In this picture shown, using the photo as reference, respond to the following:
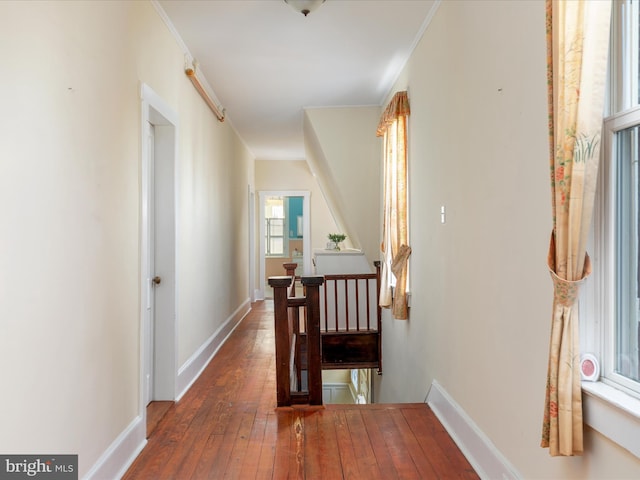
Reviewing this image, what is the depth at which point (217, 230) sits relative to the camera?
197 inches

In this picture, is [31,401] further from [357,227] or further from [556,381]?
[357,227]

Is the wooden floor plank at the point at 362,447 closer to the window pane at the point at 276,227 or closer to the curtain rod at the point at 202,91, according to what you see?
the curtain rod at the point at 202,91

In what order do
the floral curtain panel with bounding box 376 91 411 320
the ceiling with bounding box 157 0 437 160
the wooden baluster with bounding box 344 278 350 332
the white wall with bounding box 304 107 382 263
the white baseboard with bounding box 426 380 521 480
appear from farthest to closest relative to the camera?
the white wall with bounding box 304 107 382 263
the wooden baluster with bounding box 344 278 350 332
the floral curtain panel with bounding box 376 91 411 320
the ceiling with bounding box 157 0 437 160
the white baseboard with bounding box 426 380 521 480

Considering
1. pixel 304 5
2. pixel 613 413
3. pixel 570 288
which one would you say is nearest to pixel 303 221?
pixel 304 5

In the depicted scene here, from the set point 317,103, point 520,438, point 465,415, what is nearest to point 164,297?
point 465,415

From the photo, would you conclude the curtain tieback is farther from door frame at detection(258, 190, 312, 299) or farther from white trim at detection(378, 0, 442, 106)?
door frame at detection(258, 190, 312, 299)

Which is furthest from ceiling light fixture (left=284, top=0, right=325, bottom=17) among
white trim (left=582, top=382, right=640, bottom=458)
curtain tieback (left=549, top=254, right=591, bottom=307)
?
white trim (left=582, top=382, right=640, bottom=458)

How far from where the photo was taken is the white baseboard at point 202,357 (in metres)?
3.31

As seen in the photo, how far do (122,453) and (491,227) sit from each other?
2105 mm

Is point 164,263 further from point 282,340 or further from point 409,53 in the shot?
point 409,53

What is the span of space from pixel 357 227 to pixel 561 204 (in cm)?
393

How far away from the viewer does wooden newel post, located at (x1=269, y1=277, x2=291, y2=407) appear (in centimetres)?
292

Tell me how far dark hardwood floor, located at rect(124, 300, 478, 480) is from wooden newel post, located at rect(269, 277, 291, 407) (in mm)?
115

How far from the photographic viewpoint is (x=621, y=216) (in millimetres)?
1278
